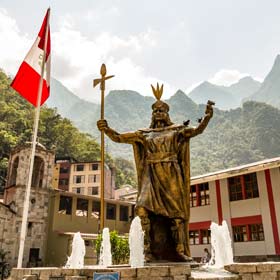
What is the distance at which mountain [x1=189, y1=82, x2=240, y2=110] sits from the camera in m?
170

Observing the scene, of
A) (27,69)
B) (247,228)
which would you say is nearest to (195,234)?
(247,228)

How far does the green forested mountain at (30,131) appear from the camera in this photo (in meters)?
37.0

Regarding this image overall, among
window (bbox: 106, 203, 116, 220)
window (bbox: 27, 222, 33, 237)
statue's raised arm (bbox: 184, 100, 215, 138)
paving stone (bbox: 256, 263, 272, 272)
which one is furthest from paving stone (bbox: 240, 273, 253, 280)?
window (bbox: 106, 203, 116, 220)

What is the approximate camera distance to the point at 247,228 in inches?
724

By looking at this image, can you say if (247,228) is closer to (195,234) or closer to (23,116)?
(195,234)

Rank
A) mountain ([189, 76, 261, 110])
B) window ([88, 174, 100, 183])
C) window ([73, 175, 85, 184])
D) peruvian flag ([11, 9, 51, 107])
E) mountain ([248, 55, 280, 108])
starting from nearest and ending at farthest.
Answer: peruvian flag ([11, 9, 51, 107]) < window ([88, 174, 100, 183]) < window ([73, 175, 85, 184]) < mountain ([248, 55, 280, 108]) < mountain ([189, 76, 261, 110])

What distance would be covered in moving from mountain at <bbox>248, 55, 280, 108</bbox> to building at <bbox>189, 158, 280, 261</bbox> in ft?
392

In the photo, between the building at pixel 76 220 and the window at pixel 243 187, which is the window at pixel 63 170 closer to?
the building at pixel 76 220

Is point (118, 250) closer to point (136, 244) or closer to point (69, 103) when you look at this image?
point (136, 244)

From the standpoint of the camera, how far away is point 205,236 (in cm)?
2038

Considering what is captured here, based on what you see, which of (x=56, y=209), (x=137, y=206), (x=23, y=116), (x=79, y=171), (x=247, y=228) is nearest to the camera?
(x=137, y=206)

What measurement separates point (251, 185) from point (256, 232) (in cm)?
268

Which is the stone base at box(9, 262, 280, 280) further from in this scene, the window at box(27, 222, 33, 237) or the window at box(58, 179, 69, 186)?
the window at box(58, 179, 69, 186)

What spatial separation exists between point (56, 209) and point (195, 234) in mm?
12396
